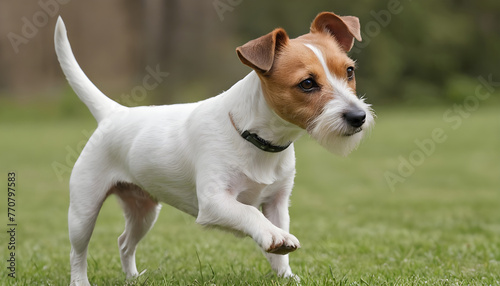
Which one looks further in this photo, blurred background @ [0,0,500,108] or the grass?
blurred background @ [0,0,500,108]

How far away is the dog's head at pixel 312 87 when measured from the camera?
3.77 metres

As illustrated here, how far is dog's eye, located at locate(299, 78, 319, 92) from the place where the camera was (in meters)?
3.86

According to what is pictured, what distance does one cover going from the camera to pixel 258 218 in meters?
3.77

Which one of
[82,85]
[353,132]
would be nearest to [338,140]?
[353,132]

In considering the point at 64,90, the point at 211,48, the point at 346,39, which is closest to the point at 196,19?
the point at 211,48

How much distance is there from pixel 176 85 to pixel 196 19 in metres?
3.19

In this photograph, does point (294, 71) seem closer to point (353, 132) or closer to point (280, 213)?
point (353, 132)

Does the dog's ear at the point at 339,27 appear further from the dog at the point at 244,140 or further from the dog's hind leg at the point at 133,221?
the dog's hind leg at the point at 133,221

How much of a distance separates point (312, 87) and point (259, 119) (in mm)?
420

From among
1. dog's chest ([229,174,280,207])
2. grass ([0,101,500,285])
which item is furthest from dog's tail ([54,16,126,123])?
dog's chest ([229,174,280,207])

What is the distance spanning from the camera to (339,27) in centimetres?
439

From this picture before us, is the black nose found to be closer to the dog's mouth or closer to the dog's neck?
the dog's mouth

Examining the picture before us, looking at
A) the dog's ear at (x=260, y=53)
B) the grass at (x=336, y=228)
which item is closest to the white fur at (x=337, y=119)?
the dog's ear at (x=260, y=53)

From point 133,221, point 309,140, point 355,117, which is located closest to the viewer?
point 355,117
